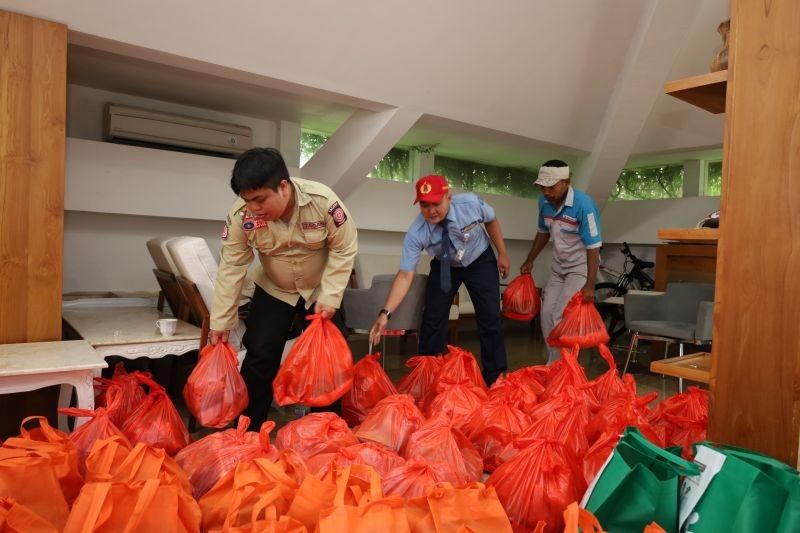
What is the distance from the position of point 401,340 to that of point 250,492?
12.8 feet

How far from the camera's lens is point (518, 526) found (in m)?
1.48

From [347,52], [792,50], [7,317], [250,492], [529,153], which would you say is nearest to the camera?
[792,50]

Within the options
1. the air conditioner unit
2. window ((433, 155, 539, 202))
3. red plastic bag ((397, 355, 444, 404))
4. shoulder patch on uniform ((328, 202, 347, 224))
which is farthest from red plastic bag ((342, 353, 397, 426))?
window ((433, 155, 539, 202))

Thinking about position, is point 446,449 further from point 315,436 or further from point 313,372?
point 313,372

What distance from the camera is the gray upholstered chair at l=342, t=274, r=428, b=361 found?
10.0 ft

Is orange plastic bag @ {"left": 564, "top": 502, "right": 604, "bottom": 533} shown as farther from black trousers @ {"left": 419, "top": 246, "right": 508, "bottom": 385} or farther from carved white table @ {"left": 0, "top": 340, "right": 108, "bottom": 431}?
black trousers @ {"left": 419, "top": 246, "right": 508, "bottom": 385}

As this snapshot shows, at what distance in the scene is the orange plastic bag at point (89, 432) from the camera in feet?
Result: 5.34

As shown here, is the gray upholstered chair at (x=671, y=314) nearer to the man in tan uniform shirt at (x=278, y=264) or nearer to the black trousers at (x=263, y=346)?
the man in tan uniform shirt at (x=278, y=264)

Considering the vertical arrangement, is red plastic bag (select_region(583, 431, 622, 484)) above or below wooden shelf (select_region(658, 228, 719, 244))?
below

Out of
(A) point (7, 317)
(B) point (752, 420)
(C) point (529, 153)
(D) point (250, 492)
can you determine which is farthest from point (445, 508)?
(C) point (529, 153)

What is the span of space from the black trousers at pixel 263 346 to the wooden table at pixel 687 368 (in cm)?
139

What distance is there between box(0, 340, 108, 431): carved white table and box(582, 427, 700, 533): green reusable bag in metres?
1.55

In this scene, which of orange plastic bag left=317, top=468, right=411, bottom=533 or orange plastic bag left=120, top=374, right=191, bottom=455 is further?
orange plastic bag left=120, top=374, right=191, bottom=455

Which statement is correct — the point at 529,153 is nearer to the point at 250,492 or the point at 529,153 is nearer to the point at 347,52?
the point at 347,52
